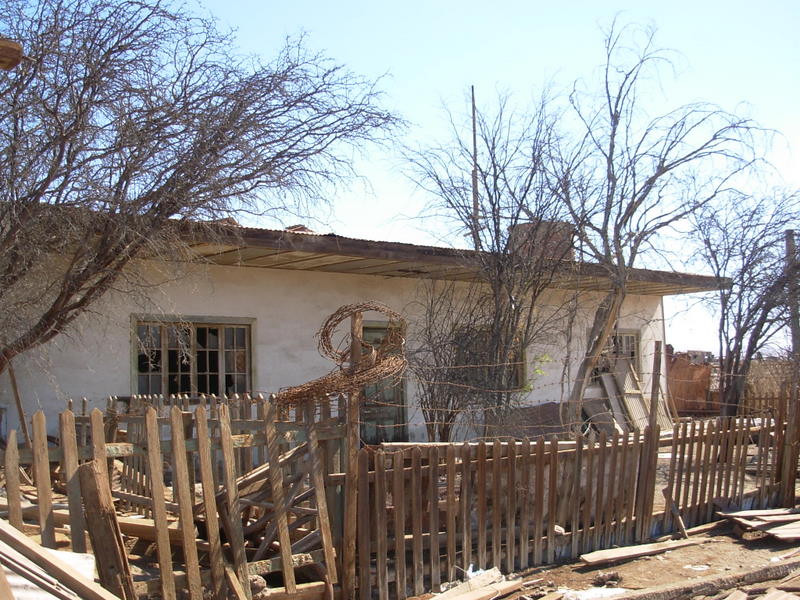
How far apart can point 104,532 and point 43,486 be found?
1.25 ft

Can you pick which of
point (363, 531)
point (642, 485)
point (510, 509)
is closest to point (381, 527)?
point (363, 531)

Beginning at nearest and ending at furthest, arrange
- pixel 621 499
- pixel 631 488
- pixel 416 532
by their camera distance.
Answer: pixel 416 532 < pixel 621 499 < pixel 631 488

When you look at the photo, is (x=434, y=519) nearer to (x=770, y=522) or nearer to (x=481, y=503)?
(x=481, y=503)

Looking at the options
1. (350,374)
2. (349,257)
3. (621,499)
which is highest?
(349,257)

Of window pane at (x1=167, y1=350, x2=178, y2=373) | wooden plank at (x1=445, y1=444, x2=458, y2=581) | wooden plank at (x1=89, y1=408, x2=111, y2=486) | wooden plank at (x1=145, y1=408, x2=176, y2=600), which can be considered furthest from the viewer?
window pane at (x1=167, y1=350, x2=178, y2=373)

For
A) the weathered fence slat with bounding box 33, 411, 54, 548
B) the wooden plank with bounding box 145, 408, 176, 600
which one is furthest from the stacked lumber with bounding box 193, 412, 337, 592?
the weathered fence slat with bounding box 33, 411, 54, 548

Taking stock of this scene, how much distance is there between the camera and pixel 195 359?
11062mm

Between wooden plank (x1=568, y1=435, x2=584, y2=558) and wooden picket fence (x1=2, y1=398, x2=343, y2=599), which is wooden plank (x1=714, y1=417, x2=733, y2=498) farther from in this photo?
wooden picket fence (x1=2, y1=398, x2=343, y2=599)

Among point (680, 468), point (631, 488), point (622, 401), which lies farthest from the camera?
point (622, 401)

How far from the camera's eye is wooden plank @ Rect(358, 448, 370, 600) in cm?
553

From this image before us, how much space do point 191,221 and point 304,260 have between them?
3.54 m

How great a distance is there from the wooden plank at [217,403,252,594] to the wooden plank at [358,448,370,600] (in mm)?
946

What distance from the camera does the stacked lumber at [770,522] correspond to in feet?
25.2

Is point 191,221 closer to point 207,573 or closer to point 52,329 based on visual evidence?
A: point 52,329
